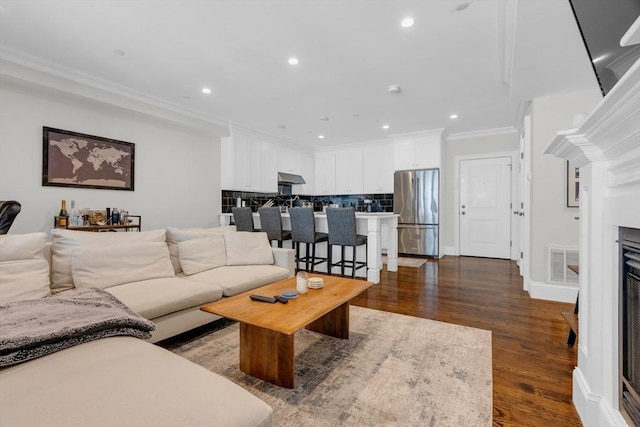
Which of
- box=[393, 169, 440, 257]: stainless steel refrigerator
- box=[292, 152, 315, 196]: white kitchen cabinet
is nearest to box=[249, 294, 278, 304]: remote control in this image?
box=[393, 169, 440, 257]: stainless steel refrigerator

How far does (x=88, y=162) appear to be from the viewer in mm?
3902

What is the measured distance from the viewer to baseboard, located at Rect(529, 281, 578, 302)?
3.21 metres

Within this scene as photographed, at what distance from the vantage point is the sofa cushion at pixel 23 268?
5.63 ft

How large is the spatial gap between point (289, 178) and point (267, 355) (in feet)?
17.7

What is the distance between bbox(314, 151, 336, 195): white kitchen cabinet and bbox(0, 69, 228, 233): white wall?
282 cm

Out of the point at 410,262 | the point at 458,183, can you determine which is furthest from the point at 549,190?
the point at 458,183

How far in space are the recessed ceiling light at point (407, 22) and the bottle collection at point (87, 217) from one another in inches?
158

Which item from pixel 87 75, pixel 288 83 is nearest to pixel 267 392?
pixel 288 83

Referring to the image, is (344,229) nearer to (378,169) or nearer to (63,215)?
(378,169)

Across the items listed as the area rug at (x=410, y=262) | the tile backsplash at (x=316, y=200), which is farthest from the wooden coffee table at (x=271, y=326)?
the tile backsplash at (x=316, y=200)

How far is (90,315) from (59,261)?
40.4 inches

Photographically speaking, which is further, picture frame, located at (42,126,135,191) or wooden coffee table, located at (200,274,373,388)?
picture frame, located at (42,126,135,191)

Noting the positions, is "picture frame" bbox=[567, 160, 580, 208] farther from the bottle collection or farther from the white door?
the bottle collection

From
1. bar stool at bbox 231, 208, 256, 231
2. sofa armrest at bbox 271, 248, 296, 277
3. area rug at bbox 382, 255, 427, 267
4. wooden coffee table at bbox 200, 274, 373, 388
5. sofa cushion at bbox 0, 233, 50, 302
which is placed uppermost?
bar stool at bbox 231, 208, 256, 231
